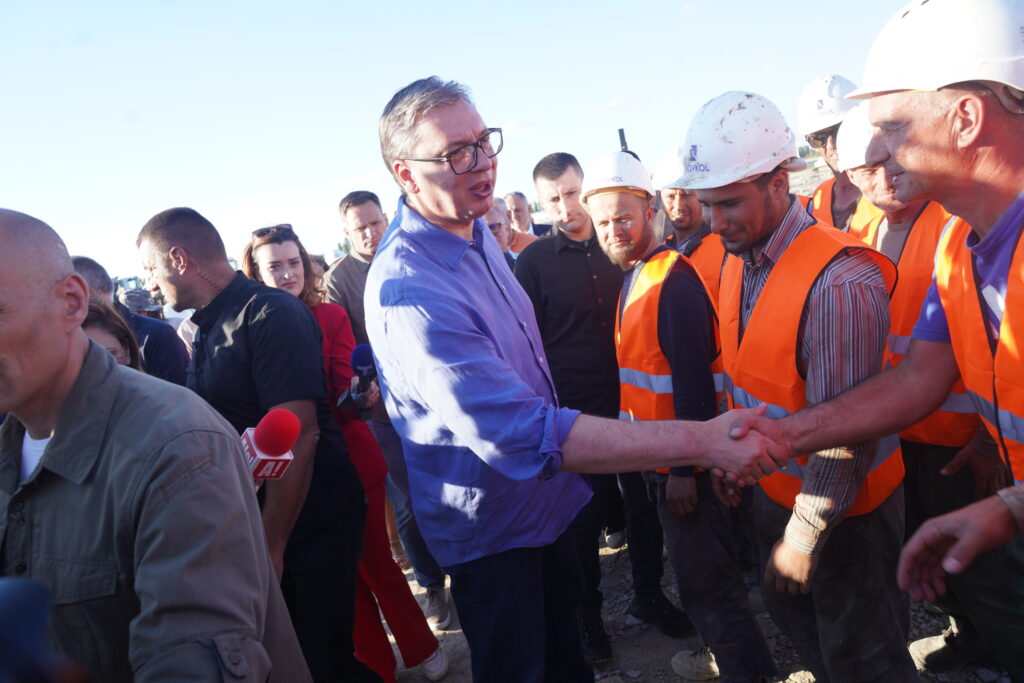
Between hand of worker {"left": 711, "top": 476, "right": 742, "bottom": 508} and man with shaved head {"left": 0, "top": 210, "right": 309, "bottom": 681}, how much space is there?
1857mm

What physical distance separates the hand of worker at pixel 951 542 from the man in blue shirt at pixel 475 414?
52 centimetres

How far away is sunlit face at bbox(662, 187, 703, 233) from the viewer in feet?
14.7

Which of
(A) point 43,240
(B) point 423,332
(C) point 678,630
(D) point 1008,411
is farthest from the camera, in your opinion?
(C) point 678,630

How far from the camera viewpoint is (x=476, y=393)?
1.92m

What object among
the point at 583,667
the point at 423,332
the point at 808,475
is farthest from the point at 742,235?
the point at 583,667

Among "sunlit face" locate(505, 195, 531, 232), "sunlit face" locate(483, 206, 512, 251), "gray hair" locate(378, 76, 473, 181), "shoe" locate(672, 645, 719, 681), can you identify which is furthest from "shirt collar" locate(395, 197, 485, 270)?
"sunlit face" locate(505, 195, 531, 232)

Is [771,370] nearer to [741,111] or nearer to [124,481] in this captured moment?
[741,111]

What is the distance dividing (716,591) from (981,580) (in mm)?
1028

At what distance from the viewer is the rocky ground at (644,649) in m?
3.10

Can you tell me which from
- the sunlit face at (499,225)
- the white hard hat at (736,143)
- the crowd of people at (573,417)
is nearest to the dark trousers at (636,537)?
the crowd of people at (573,417)

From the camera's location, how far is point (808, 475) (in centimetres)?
210

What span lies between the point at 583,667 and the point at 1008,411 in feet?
6.04

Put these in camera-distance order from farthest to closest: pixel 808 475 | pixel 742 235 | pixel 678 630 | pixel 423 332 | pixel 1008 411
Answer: pixel 678 630, pixel 742 235, pixel 808 475, pixel 423 332, pixel 1008 411

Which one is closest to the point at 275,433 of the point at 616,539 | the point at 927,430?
the point at 927,430
